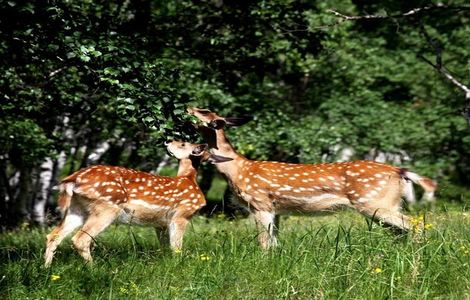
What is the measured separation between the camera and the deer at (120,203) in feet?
28.6

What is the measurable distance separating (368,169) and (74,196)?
315 cm

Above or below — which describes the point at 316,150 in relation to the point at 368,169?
below

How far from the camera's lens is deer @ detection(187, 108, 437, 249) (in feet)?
29.5

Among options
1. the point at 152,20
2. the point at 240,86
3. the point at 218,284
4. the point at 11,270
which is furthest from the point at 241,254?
the point at 240,86

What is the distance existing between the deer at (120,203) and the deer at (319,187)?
0.45 meters

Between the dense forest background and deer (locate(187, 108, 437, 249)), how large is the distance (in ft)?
1.98

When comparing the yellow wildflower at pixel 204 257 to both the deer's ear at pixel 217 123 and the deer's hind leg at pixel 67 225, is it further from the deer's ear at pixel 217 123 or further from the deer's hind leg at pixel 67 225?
the deer's ear at pixel 217 123

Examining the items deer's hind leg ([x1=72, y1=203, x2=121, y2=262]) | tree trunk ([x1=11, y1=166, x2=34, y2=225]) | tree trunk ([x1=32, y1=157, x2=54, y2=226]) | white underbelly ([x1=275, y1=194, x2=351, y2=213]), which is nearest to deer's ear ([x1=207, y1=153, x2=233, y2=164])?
white underbelly ([x1=275, y1=194, x2=351, y2=213])

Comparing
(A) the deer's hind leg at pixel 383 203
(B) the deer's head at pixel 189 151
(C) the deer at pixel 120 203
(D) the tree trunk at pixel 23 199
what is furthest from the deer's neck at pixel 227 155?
Result: (D) the tree trunk at pixel 23 199

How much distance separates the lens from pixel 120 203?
8.88 meters

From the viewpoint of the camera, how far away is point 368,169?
30.1 ft

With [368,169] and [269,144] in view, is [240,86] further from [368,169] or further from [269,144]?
[368,169]

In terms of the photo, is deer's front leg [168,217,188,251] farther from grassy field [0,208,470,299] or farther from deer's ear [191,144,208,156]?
grassy field [0,208,470,299]

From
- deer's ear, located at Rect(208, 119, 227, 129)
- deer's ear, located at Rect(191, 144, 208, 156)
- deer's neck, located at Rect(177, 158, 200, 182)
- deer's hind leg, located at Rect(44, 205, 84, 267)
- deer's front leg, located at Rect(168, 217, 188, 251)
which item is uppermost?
deer's ear, located at Rect(208, 119, 227, 129)
